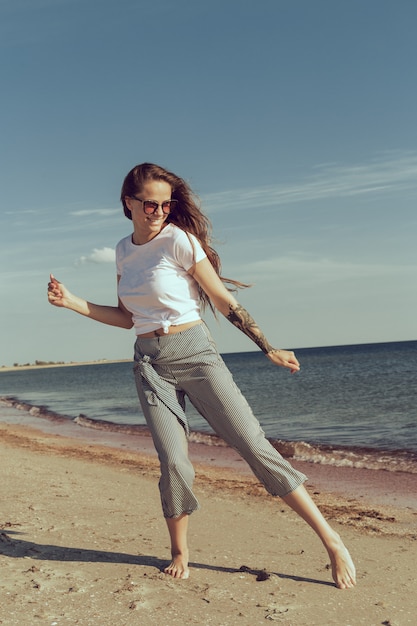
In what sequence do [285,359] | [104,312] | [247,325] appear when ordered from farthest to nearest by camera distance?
[104,312]
[247,325]
[285,359]

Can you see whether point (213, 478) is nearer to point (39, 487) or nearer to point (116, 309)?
point (39, 487)

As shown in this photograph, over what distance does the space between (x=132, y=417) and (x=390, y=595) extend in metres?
16.5

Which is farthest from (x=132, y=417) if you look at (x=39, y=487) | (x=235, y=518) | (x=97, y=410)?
(x=235, y=518)

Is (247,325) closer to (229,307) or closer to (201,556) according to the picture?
(229,307)

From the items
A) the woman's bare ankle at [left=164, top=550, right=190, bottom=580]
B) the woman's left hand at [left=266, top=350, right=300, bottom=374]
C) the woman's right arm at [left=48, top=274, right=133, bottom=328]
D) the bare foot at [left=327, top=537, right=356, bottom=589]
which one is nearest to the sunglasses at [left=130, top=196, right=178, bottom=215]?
the woman's right arm at [left=48, top=274, right=133, bottom=328]

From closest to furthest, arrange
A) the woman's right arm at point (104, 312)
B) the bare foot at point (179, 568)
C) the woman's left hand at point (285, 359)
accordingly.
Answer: the woman's left hand at point (285, 359), the bare foot at point (179, 568), the woman's right arm at point (104, 312)

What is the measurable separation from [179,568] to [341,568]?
92 centimetres

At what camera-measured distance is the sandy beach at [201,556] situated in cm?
339

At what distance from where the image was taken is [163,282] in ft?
12.2

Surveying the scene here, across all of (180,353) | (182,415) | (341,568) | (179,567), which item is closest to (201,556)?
(179,567)

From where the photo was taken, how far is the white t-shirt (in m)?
3.72

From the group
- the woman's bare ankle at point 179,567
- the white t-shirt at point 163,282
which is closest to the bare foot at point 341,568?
the woman's bare ankle at point 179,567

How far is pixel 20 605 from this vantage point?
11.2ft

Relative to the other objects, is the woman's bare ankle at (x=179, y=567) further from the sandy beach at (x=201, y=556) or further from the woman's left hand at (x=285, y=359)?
the woman's left hand at (x=285, y=359)
